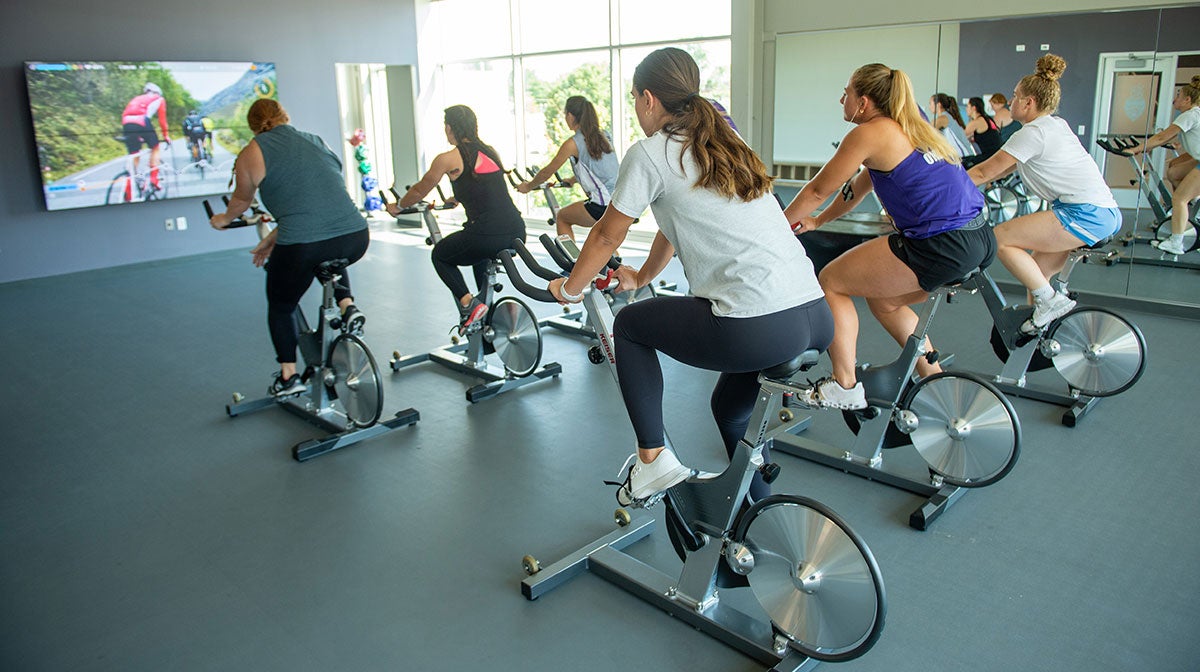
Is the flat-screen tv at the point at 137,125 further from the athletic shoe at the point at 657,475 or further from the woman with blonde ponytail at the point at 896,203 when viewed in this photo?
the athletic shoe at the point at 657,475

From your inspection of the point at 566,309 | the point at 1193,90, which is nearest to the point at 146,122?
the point at 566,309

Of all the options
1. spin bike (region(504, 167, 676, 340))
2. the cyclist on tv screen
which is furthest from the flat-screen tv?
spin bike (region(504, 167, 676, 340))

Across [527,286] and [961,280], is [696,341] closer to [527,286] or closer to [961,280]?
[527,286]

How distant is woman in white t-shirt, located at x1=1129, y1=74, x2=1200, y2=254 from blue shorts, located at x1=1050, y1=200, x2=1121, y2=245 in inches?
92.0

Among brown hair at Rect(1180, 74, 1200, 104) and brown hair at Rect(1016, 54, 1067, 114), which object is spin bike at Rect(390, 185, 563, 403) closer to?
brown hair at Rect(1016, 54, 1067, 114)

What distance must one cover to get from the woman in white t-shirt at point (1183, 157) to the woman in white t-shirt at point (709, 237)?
4827mm

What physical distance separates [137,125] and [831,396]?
26.8 feet

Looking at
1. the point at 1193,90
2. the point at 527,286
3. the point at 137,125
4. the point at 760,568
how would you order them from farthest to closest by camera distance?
the point at 137,125, the point at 1193,90, the point at 527,286, the point at 760,568

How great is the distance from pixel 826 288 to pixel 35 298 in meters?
6.98

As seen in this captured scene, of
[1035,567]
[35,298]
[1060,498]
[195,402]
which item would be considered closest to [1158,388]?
[1060,498]

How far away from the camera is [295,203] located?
12.6 ft

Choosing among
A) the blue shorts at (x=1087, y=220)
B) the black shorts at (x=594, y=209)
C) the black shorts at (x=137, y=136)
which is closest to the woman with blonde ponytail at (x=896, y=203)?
the blue shorts at (x=1087, y=220)

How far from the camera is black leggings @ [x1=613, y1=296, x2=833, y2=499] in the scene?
2.06 m

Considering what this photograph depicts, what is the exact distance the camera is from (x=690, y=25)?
28.4 feet
